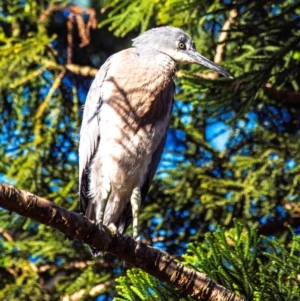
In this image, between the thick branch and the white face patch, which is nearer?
the thick branch

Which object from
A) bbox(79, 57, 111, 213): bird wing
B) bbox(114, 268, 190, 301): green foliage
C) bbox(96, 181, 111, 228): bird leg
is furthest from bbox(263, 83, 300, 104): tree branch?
bbox(114, 268, 190, 301): green foliage

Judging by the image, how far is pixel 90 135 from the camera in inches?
178

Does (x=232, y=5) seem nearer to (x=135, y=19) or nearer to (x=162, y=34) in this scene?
(x=162, y=34)

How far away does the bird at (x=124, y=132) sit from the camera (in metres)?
4.34

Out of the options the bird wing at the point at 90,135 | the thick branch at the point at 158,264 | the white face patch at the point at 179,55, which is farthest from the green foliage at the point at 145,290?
the white face patch at the point at 179,55

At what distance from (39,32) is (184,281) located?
9.59ft

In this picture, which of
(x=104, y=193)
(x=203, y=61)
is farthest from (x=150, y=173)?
(x=203, y=61)

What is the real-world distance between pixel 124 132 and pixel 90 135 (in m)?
0.27

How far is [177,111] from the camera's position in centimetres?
576

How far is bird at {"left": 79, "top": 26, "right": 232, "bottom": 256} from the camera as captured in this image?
4344 millimetres

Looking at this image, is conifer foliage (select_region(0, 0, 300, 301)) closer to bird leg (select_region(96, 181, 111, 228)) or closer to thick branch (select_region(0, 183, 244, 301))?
bird leg (select_region(96, 181, 111, 228))

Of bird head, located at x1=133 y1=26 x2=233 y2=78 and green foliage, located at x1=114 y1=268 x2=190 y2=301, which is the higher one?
bird head, located at x1=133 y1=26 x2=233 y2=78

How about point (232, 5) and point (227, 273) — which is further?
point (232, 5)

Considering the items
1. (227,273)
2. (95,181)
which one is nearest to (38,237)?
(95,181)
